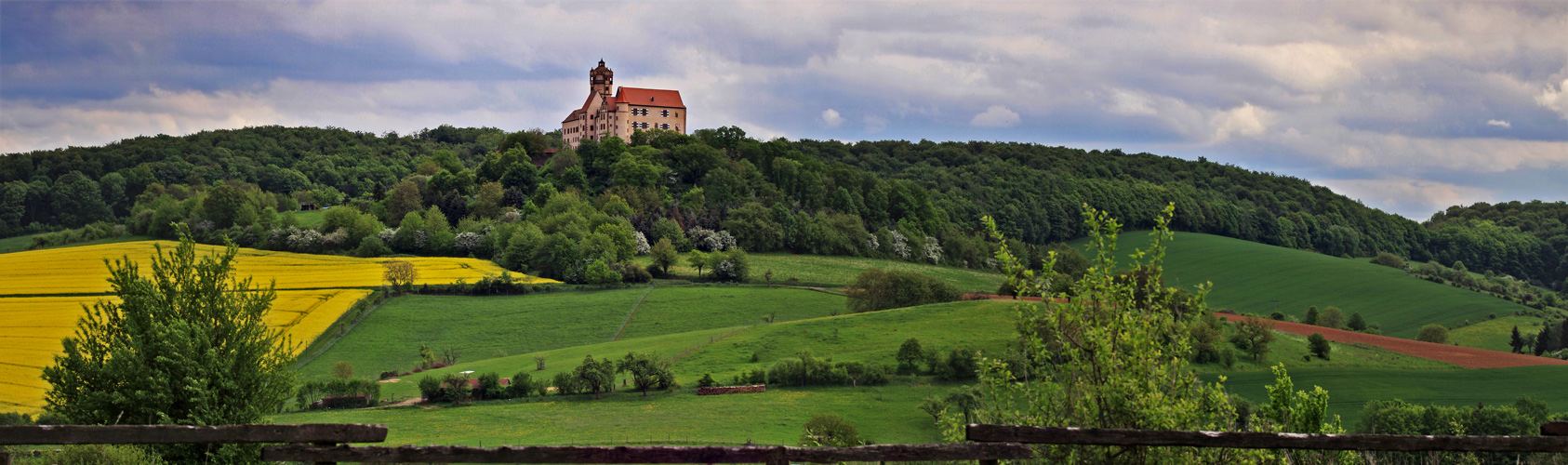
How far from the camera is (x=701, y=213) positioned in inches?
4119

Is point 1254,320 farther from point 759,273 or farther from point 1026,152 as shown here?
point 1026,152

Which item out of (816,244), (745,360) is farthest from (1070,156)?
(745,360)

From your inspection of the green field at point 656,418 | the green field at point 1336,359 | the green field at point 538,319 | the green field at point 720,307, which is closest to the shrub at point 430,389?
the green field at point 656,418

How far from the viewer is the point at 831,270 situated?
9431 centimetres

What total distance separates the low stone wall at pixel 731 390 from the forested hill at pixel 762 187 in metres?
55.3

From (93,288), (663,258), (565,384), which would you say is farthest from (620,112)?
(565,384)

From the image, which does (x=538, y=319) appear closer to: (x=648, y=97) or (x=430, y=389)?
(x=430, y=389)

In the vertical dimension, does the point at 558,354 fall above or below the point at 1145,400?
below

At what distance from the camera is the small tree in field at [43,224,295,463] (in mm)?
13211

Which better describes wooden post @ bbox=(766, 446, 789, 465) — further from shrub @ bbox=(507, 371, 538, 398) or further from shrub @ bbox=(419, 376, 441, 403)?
shrub @ bbox=(419, 376, 441, 403)

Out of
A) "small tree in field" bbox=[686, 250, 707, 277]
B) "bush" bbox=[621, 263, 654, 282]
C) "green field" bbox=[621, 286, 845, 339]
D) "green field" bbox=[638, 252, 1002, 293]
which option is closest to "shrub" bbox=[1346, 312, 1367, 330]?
"green field" bbox=[638, 252, 1002, 293]

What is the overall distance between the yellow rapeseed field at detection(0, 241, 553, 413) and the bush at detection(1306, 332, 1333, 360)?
5840 centimetres

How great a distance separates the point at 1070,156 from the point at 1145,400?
564 feet

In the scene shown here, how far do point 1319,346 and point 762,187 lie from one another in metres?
74.0
